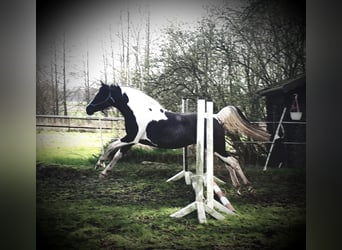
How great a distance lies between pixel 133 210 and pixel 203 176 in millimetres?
519

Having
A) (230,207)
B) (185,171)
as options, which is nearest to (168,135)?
(185,171)

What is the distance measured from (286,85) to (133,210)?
1336 mm

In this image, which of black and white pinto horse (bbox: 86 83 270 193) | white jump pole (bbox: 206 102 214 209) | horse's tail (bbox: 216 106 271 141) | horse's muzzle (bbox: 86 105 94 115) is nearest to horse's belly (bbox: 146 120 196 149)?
black and white pinto horse (bbox: 86 83 270 193)

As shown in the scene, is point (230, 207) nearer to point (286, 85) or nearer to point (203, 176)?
point (203, 176)

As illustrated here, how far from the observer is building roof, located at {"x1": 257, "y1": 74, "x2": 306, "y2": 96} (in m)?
2.83

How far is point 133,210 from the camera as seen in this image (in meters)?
2.76

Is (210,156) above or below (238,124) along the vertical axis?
below

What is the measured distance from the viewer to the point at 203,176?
2.79m

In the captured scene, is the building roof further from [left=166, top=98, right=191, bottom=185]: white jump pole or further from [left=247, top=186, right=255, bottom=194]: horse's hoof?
[left=247, top=186, right=255, bottom=194]: horse's hoof

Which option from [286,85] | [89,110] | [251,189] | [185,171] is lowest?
[251,189]

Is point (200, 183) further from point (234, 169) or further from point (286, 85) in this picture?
point (286, 85)
